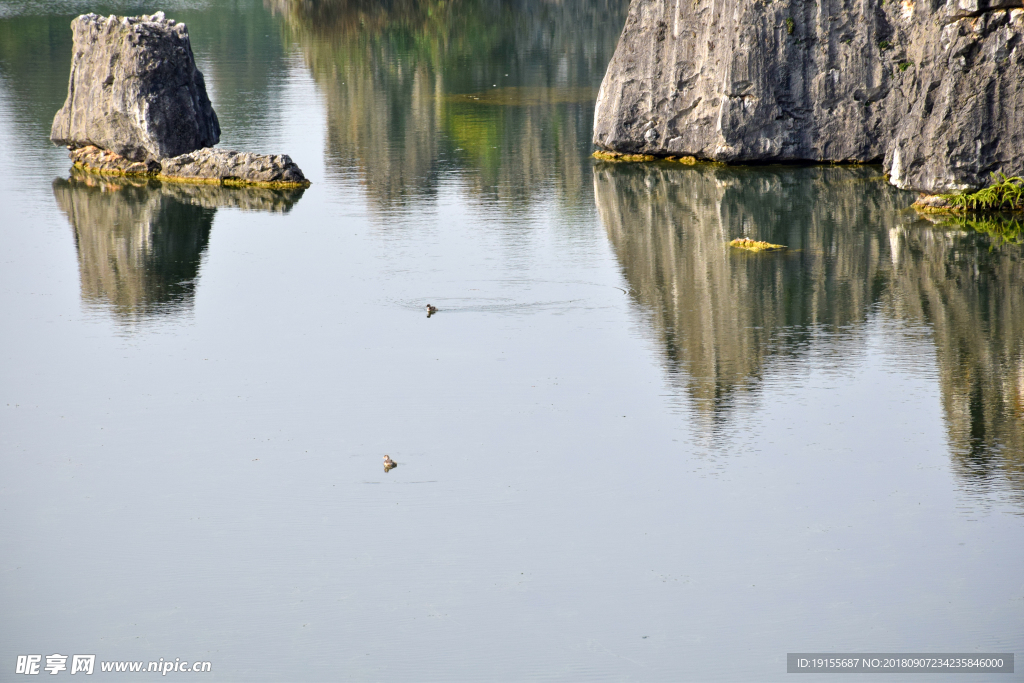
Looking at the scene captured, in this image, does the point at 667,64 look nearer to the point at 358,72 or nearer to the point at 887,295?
the point at 887,295

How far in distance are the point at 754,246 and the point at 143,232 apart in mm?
11686

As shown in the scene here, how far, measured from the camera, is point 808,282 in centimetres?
1991

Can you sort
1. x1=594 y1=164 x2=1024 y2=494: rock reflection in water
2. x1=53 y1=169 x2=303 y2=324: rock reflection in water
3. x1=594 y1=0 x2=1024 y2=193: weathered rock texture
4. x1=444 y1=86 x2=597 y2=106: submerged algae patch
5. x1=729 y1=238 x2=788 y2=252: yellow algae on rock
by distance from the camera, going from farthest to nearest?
x1=444 y1=86 x2=597 y2=106: submerged algae patch → x1=594 y1=0 x2=1024 y2=193: weathered rock texture → x1=729 y1=238 x2=788 y2=252: yellow algae on rock → x1=53 y1=169 x2=303 y2=324: rock reflection in water → x1=594 y1=164 x2=1024 y2=494: rock reflection in water

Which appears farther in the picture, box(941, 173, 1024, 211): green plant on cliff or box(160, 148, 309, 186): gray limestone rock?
box(160, 148, 309, 186): gray limestone rock

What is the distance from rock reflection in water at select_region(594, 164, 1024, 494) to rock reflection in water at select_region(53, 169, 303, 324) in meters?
7.43

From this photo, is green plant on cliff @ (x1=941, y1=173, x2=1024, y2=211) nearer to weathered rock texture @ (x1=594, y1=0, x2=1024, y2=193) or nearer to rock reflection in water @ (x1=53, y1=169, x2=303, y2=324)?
weathered rock texture @ (x1=594, y1=0, x2=1024, y2=193)

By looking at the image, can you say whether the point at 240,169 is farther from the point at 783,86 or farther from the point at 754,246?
the point at 754,246

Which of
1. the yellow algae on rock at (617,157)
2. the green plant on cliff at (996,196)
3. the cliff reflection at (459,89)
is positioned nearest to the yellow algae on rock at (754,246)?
the green plant on cliff at (996,196)

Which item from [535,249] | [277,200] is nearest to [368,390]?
[535,249]

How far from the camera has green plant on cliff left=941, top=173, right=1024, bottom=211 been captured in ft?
79.2

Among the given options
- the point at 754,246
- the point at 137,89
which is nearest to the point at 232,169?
the point at 137,89

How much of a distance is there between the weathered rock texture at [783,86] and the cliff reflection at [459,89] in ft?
8.01

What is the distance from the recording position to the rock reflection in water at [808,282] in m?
14.9

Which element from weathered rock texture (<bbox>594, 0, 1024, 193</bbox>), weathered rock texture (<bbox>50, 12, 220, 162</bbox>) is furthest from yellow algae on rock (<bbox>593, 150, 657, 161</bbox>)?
weathered rock texture (<bbox>50, 12, 220, 162</bbox>)
